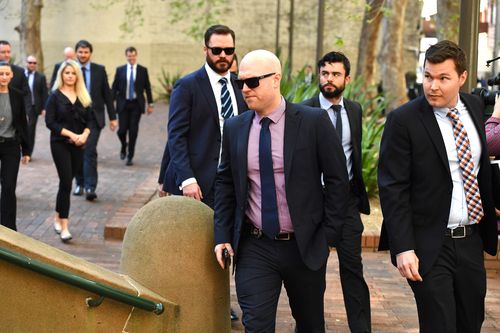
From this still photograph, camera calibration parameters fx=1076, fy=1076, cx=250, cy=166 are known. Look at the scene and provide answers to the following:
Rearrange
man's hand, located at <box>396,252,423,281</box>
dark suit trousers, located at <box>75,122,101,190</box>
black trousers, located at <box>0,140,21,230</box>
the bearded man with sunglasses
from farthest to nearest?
dark suit trousers, located at <box>75,122,101,190</box> < black trousers, located at <box>0,140,21,230</box> < the bearded man with sunglasses < man's hand, located at <box>396,252,423,281</box>

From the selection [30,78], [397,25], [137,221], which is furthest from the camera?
[397,25]

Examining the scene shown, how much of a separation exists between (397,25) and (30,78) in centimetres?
1201

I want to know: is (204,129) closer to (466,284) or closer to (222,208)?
(222,208)

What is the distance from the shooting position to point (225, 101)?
7.21 meters

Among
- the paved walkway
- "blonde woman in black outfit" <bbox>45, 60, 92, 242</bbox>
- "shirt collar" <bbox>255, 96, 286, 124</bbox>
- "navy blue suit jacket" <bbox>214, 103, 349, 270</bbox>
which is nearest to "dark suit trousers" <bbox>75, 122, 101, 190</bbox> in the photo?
the paved walkway

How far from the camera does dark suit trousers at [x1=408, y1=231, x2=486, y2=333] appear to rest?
5055 mm

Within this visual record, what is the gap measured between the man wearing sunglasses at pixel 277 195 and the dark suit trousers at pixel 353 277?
1411 millimetres

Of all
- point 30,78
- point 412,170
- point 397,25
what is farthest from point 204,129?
point 397,25

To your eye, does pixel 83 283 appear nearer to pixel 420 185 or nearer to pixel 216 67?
pixel 420 185

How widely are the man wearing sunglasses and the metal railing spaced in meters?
0.55

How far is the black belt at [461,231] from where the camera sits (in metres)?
5.11

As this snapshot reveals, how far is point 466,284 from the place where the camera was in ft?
16.8

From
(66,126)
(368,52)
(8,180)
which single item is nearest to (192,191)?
(8,180)

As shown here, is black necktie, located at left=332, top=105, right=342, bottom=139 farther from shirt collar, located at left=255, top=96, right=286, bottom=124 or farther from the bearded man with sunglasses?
shirt collar, located at left=255, top=96, right=286, bottom=124
